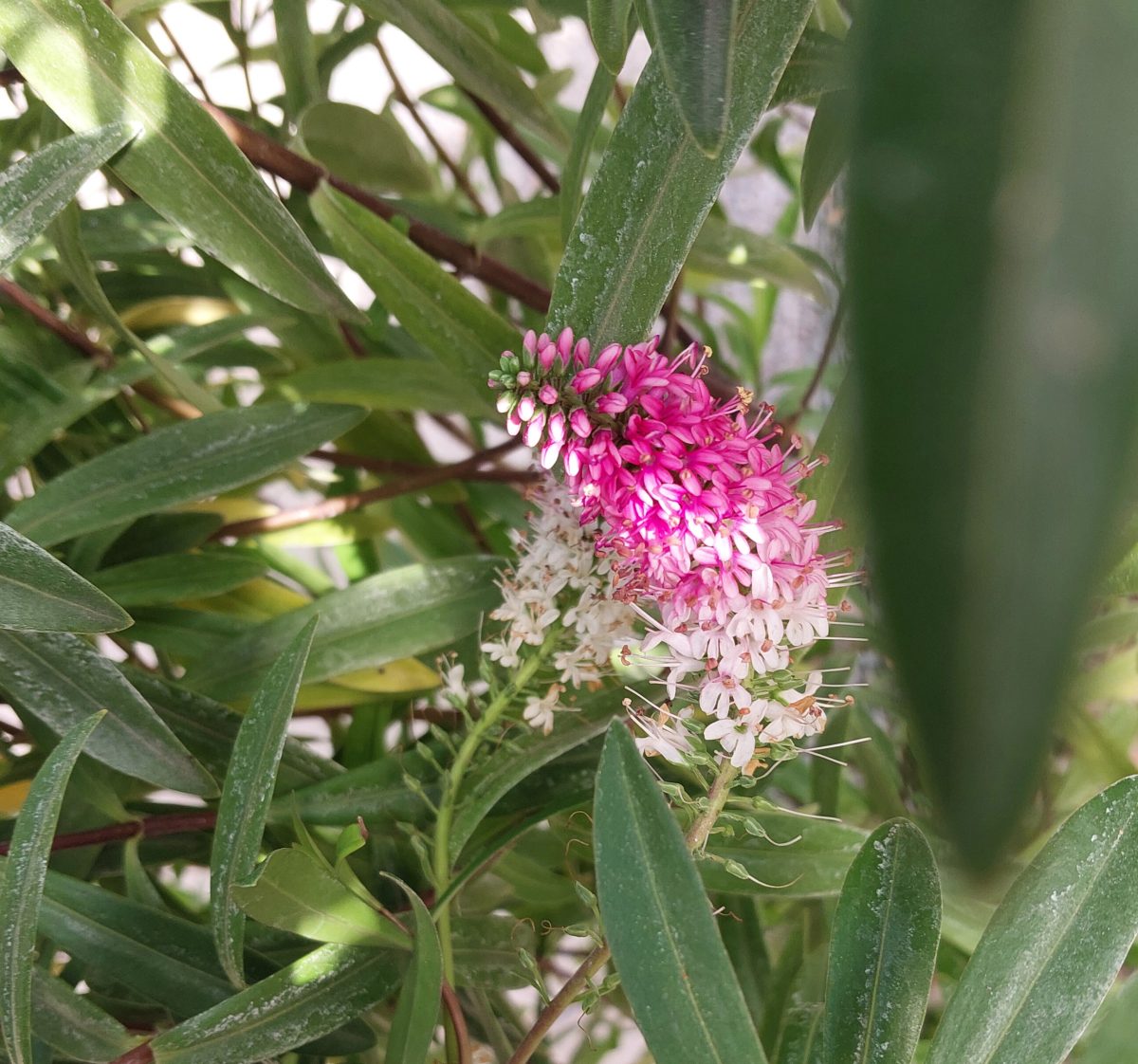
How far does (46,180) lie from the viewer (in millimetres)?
315

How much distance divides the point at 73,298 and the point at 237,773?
39 centimetres

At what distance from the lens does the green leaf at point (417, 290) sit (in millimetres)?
379

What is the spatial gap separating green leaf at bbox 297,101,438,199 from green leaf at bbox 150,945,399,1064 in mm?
386

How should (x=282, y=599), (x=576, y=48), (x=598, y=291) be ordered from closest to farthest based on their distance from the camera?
(x=598, y=291)
(x=282, y=599)
(x=576, y=48)

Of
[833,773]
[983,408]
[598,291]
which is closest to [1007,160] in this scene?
[983,408]

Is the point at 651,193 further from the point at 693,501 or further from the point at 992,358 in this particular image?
the point at 992,358

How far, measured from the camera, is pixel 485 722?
1.25 ft

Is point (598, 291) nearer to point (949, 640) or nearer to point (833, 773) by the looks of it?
point (949, 640)

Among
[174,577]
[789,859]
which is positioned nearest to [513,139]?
[174,577]

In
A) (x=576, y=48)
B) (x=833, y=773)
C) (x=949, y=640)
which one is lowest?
(x=833, y=773)

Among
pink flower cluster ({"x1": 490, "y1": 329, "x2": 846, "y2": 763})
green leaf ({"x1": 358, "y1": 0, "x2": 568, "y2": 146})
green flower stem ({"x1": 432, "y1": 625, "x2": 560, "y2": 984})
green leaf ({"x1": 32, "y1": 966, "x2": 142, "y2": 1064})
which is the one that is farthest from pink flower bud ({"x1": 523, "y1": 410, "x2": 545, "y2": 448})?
green leaf ({"x1": 32, "y1": 966, "x2": 142, "y2": 1064})

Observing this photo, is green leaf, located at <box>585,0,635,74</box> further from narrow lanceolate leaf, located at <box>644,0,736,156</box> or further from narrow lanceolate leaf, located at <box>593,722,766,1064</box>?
narrow lanceolate leaf, located at <box>593,722,766,1064</box>

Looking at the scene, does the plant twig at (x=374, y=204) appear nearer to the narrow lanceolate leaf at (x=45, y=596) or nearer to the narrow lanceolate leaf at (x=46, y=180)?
the narrow lanceolate leaf at (x=46, y=180)

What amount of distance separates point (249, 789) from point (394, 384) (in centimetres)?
23
